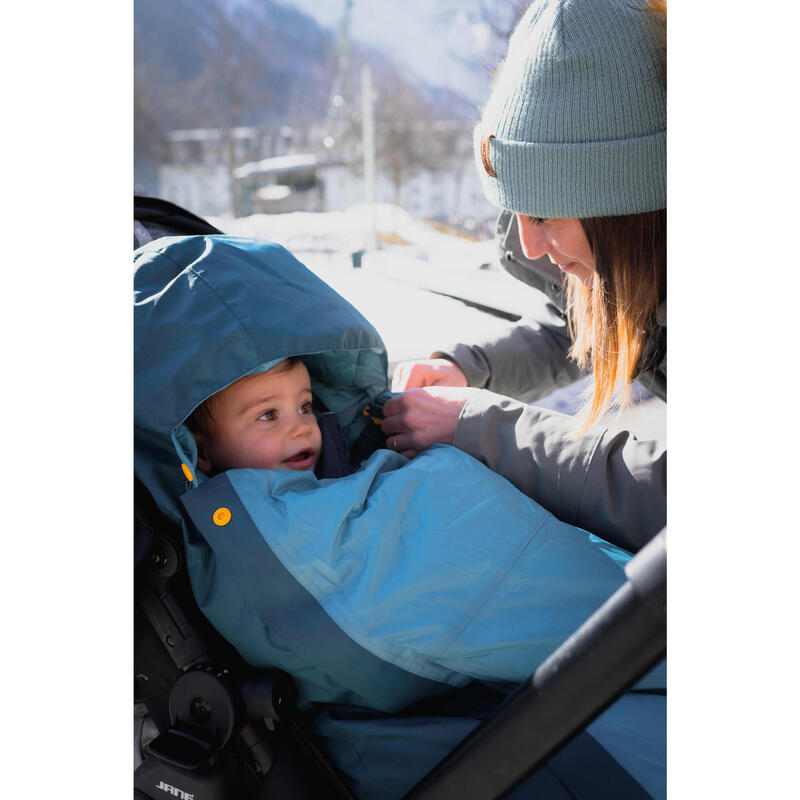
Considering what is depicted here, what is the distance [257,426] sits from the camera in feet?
4.87

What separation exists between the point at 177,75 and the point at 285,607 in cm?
7542

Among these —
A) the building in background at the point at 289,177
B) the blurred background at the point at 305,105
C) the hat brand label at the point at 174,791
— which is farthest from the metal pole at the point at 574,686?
the building in background at the point at 289,177

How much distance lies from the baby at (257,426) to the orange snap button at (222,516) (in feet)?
1.19

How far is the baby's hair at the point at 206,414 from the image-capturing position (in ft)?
4.87

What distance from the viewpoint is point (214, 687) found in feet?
3.49

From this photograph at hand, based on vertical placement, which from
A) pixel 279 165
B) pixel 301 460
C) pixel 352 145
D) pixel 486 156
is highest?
pixel 352 145

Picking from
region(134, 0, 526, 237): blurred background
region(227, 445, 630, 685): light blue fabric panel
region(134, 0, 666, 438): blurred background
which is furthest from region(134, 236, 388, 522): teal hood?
region(134, 0, 526, 237): blurred background

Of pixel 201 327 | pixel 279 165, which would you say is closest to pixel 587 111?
pixel 201 327

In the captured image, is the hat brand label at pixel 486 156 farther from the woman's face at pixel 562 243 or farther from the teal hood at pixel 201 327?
the teal hood at pixel 201 327

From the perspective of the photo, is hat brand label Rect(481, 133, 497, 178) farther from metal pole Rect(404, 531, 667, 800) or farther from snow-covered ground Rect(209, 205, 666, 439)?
metal pole Rect(404, 531, 667, 800)

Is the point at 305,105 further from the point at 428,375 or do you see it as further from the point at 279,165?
the point at 428,375

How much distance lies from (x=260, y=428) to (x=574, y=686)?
941 mm

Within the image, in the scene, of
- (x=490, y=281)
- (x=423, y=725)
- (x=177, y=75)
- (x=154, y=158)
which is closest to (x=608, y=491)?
(x=423, y=725)
